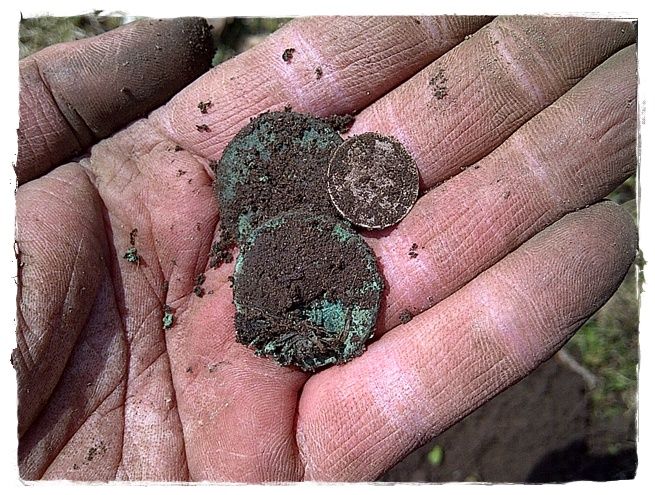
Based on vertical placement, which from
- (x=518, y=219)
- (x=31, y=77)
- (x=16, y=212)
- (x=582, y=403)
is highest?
(x=31, y=77)

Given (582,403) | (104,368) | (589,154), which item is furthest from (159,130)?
(582,403)

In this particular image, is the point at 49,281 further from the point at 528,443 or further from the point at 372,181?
the point at 528,443

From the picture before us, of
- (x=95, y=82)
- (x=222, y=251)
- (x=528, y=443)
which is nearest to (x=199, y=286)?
(x=222, y=251)

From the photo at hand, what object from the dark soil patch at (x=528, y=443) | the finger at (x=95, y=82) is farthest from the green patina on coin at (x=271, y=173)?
the dark soil patch at (x=528, y=443)

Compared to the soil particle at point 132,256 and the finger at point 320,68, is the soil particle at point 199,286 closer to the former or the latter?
the soil particle at point 132,256

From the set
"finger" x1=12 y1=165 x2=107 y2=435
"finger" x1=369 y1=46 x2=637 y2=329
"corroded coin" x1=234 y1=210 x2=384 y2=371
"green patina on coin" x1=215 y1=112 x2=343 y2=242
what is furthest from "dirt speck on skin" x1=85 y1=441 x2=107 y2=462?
"finger" x1=369 y1=46 x2=637 y2=329

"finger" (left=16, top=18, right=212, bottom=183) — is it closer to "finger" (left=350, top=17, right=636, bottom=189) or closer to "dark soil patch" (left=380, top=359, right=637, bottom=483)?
"finger" (left=350, top=17, right=636, bottom=189)

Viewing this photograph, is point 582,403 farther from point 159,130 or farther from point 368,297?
point 159,130
